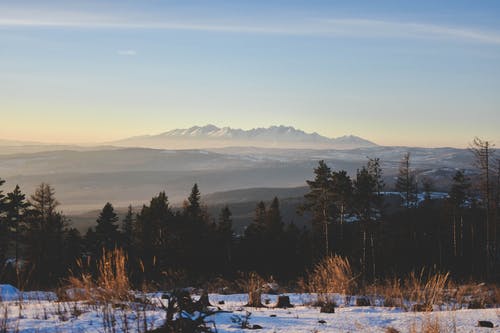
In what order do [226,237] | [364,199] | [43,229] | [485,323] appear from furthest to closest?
[226,237]
[43,229]
[364,199]
[485,323]

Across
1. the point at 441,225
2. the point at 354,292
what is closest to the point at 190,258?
the point at 441,225

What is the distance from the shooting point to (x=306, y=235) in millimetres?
46312

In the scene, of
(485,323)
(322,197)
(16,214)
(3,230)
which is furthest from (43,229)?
(485,323)

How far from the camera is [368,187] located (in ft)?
108

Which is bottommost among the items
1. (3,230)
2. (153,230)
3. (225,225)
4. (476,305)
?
(225,225)

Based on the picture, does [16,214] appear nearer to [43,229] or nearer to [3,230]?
[3,230]

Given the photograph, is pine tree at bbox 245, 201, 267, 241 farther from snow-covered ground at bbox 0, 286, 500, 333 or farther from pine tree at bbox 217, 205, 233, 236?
snow-covered ground at bbox 0, 286, 500, 333

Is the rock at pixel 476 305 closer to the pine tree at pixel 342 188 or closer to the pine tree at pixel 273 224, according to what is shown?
the pine tree at pixel 342 188

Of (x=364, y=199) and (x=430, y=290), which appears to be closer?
(x=430, y=290)

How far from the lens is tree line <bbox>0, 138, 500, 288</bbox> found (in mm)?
32750

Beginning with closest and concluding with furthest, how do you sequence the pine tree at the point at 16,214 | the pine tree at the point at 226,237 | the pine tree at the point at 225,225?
the pine tree at the point at 16,214
the pine tree at the point at 226,237
the pine tree at the point at 225,225

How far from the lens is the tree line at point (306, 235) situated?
32.8 m

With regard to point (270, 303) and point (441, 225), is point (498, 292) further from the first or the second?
point (441, 225)

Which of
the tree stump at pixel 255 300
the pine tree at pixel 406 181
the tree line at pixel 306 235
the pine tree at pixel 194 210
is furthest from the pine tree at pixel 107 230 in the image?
the tree stump at pixel 255 300
